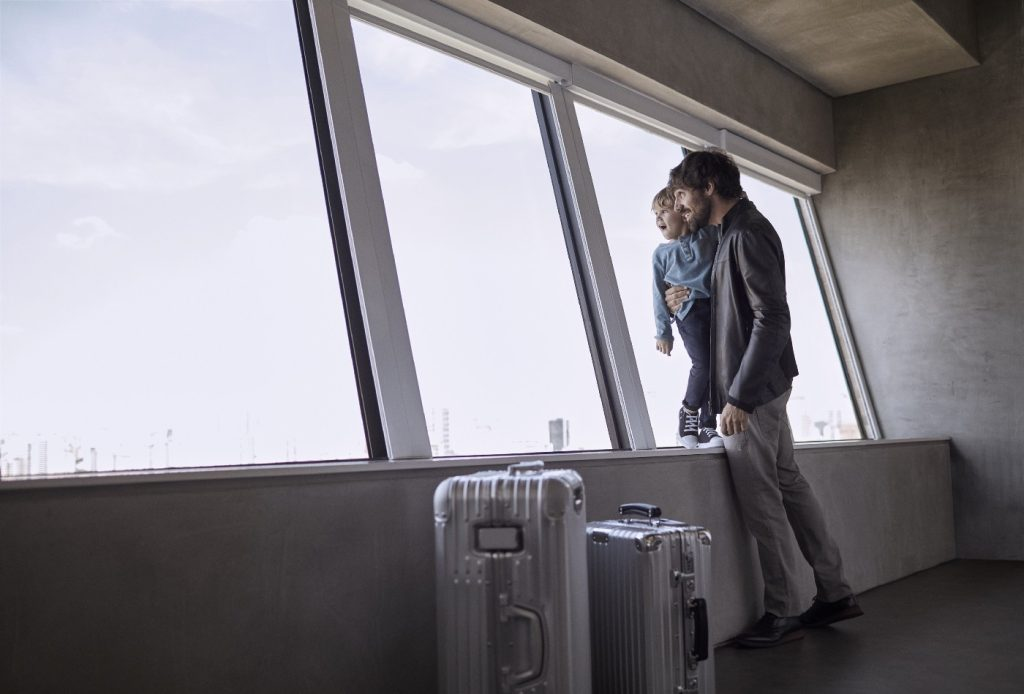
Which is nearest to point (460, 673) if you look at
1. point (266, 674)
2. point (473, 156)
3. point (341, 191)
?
point (266, 674)

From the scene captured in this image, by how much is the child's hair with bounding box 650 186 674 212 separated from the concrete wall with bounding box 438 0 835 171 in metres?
0.67

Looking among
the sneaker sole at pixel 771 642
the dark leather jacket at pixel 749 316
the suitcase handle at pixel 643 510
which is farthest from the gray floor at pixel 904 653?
the dark leather jacket at pixel 749 316

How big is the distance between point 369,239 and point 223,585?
1.25 m

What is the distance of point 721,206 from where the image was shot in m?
3.38

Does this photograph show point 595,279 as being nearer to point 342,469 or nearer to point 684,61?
point 684,61

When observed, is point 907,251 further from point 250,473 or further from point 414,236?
point 250,473

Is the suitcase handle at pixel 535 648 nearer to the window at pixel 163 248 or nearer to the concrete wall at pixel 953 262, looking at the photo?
the window at pixel 163 248

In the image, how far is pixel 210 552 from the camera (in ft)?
6.19

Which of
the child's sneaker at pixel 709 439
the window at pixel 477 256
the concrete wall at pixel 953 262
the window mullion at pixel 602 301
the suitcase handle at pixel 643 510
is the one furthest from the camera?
the concrete wall at pixel 953 262

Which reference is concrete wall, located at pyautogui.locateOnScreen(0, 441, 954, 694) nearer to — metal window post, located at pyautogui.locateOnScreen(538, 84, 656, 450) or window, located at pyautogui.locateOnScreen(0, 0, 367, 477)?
window, located at pyautogui.locateOnScreen(0, 0, 367, 477)

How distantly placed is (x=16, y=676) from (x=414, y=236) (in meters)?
1.86

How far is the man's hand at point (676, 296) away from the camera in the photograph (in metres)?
3.81

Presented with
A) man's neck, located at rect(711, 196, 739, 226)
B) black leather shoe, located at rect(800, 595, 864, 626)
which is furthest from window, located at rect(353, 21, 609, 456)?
black leather shoe, located at rect(800, 595, 864, 626)

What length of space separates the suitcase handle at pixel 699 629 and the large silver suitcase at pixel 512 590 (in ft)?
1.44
